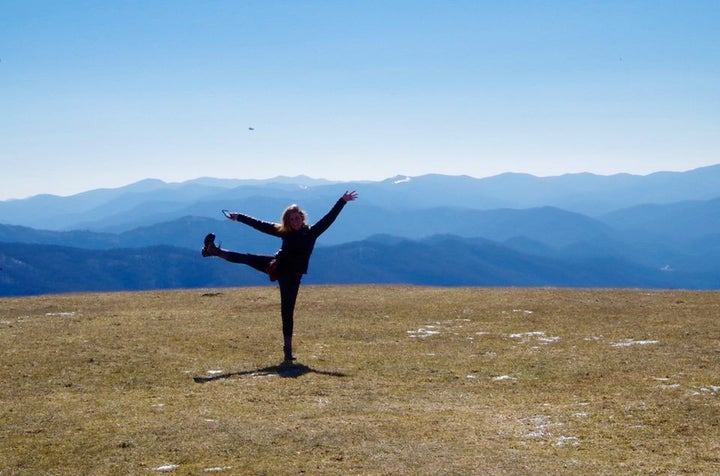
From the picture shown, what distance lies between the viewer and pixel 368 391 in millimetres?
16422

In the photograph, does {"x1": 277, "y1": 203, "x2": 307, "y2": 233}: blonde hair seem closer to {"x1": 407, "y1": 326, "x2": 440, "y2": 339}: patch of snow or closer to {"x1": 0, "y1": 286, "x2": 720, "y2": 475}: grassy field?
{"x1": 0, "y1": 286, "x2": 720, "y2": 475}: grassy field

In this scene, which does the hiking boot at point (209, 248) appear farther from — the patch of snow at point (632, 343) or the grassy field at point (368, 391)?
the patch of snow at point (632, 343)

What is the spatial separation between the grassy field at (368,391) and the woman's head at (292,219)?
12.7ft

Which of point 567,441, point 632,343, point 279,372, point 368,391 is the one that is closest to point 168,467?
point 368,391

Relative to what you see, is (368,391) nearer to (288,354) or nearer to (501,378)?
(501,378)

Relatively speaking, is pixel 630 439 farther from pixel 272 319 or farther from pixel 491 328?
pixel 272 319

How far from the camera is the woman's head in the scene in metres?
20.5

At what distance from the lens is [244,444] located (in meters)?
12.0

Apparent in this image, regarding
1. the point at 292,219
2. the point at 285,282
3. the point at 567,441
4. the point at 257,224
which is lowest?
the point at 567,441

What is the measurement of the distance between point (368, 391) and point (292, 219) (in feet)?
20.5

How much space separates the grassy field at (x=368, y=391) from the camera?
11.4 m

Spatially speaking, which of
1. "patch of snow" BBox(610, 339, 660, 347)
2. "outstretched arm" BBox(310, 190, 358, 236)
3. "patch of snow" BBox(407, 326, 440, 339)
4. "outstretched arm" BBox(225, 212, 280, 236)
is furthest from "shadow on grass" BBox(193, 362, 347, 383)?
"patch of snow" BBox(610, 339, 660, 347)

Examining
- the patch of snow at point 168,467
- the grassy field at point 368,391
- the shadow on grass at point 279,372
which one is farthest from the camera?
the shadow on grass at point 279,372

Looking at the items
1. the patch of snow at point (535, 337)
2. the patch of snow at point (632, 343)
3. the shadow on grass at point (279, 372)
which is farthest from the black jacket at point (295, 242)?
the patch of snow at point (632, 343)
